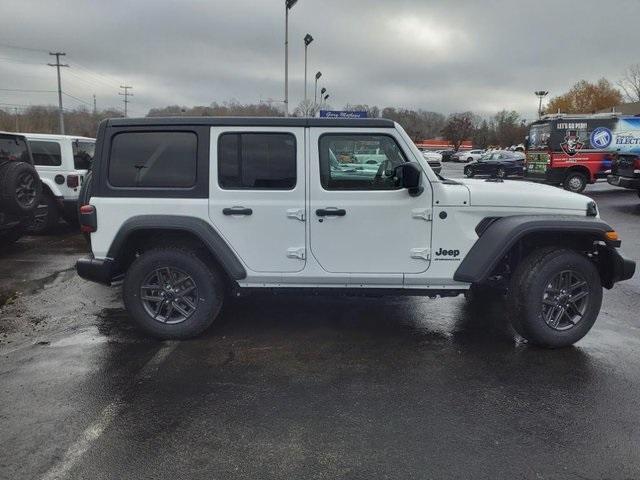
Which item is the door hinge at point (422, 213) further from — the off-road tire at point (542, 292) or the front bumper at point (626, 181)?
the front bumper at point (626, 181)

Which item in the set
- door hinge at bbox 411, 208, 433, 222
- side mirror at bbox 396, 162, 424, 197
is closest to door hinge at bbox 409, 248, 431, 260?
door hinge at bbox 411, 208, 433, 222

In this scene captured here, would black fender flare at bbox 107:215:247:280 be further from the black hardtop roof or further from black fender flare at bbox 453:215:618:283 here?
black fender flare at bbox 453:215:618:283

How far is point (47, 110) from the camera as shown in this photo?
66.1 m

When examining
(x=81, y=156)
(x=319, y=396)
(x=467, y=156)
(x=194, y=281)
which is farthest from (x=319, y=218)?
(x=467, y=156)

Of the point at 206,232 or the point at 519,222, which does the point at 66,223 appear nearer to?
the point at 206,232

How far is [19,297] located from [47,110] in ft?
229

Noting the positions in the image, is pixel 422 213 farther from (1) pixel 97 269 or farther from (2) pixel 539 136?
(2) pixel 539 136

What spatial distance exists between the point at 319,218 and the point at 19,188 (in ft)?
18.9

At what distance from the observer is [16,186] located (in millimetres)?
7844

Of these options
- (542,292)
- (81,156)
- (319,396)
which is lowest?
(319,396)

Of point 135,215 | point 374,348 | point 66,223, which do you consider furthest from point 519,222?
point 66,223

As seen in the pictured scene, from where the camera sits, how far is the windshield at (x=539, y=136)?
18609 mm

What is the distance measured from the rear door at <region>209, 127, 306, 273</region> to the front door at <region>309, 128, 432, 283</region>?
0.14 meters

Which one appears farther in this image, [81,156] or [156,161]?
[81,156]
